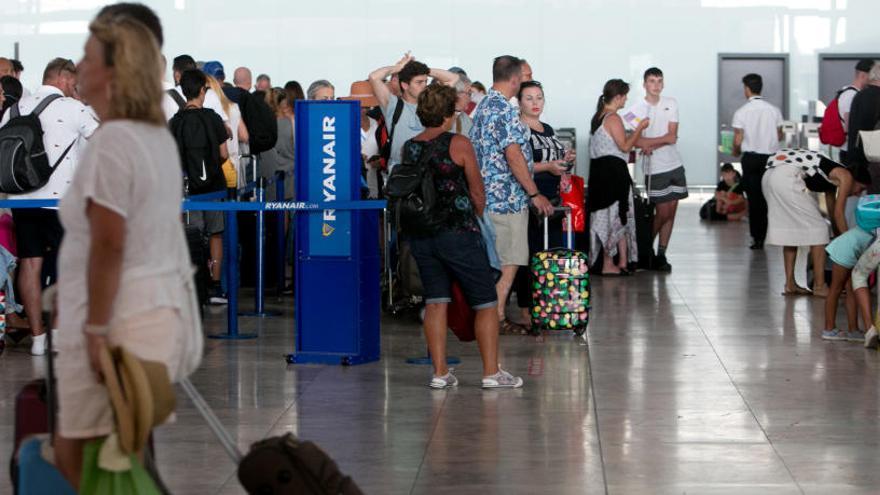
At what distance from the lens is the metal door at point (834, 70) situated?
24.8 meters

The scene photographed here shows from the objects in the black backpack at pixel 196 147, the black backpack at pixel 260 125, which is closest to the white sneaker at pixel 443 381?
the black backpack at pixel 196 147

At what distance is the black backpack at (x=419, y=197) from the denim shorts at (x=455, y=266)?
75 mm

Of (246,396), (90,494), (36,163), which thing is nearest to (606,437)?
(246,396)

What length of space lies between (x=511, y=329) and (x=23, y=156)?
3.52 meters

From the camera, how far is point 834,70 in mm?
24844

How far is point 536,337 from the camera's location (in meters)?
10.6

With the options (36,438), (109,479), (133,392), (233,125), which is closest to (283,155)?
(233,125)

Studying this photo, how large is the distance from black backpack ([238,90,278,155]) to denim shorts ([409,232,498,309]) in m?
4.78

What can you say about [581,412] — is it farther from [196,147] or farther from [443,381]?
[196,147]

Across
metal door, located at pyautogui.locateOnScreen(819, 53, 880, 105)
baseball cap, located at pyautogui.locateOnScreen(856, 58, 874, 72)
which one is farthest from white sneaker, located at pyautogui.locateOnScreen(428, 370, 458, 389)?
metal door, located at pyautogui.locateOnScreen(819, 53, 880, 105)

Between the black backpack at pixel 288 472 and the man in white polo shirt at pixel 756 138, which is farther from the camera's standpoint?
the man in white polo shirt at pixel 756 138

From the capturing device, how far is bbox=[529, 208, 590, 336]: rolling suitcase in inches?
412

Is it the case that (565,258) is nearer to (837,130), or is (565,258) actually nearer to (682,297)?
(682,297)

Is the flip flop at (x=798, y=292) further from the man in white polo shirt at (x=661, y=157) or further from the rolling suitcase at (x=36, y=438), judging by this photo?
the rolling suitcase at (x=36, y=438)
